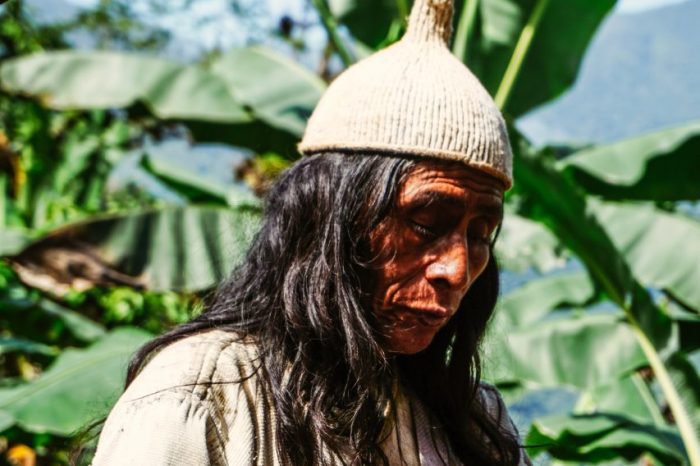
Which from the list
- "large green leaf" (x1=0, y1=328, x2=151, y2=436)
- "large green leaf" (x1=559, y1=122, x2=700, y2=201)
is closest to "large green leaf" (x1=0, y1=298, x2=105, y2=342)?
"large green leaf" (x1=0, y1=328, x2=151, y2=436)

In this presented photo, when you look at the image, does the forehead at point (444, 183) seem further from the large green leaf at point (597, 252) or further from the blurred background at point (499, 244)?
the large green leaf at point (597, 252)

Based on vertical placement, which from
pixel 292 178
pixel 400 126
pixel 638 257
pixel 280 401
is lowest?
pixel 638 257

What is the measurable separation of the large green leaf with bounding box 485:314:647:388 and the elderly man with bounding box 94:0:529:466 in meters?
2.43

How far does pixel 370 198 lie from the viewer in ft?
3.82

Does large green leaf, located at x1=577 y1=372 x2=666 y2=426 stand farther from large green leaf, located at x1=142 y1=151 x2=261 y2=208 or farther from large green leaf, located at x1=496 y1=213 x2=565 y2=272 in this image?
large green leaf, located at x1=142 y1=151 x2=261 y2=208

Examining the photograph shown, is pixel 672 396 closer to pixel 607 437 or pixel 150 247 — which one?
pixel 607 437

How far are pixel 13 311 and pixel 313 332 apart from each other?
3.12m

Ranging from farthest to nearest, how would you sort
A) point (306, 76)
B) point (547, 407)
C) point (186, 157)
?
1. point (186, 157)
2. point (547, 407)
3. point (306, 76)

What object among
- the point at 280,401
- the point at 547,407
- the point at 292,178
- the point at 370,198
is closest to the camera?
the point at 280,401

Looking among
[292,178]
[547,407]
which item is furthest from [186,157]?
[292,178]

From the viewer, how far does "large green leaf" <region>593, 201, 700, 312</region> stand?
3.49 m

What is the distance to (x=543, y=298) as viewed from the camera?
4.38m

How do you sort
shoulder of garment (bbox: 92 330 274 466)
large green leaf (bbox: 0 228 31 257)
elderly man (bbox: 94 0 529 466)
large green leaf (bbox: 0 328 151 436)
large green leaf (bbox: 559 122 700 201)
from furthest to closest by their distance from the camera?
large green leaf (bbox: 559 122 700 201)
large green leaf (bbox: 0 228 31 257)
large green leaf (bbox: 0 328 151 436)
elderly man (bbox: 94 0 529 466)
shoulder of garment (bbox: 92 330 274 466)

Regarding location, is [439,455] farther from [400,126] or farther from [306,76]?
[306,76]
